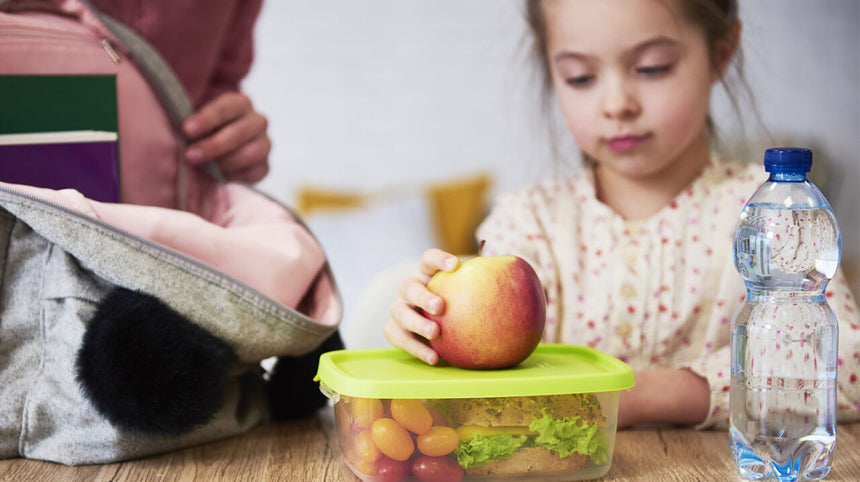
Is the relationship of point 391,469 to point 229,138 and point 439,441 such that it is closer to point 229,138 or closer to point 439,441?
point 439,441

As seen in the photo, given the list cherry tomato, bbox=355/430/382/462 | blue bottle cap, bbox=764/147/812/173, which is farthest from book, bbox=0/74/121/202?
blue bottle cap, bbox=764/147/812/173

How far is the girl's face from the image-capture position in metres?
1.00

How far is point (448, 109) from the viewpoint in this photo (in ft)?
9.41

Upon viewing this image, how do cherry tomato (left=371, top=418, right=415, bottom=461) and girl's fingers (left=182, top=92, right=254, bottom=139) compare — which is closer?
cherry tomato (left=371, top=418, right=415, bottom=461)

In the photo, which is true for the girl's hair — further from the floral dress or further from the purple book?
the purple book

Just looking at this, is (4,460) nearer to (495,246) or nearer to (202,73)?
(202,73)

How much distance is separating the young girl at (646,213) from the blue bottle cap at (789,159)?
312 mm

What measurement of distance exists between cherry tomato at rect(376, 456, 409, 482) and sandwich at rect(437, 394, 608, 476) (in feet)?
0.15

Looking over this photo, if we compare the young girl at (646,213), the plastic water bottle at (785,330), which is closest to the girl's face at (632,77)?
the young girl at (646,213)

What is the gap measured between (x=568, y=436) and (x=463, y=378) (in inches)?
3.9

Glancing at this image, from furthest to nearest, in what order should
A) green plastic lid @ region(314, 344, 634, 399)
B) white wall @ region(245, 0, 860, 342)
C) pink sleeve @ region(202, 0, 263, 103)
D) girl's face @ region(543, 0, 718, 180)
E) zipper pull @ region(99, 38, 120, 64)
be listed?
white wall @ region(245, 0, 860, 342) < pink sleeve @ region(202, 0, 263, 103) < girl's face @ region(543, 0, 718, 180) < zipper pull @ region(99, 38, 120, 64) < green plastic lid @ region(314, 344, 634, 399)

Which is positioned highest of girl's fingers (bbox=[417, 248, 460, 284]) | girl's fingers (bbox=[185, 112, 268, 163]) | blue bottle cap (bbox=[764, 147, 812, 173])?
blue bottle cap (bbox=[764, 147, 812, 173])

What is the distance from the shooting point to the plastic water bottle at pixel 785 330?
75 cm

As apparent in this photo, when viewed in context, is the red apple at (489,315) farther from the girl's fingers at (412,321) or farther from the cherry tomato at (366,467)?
the cherry tomato at (366,467)
